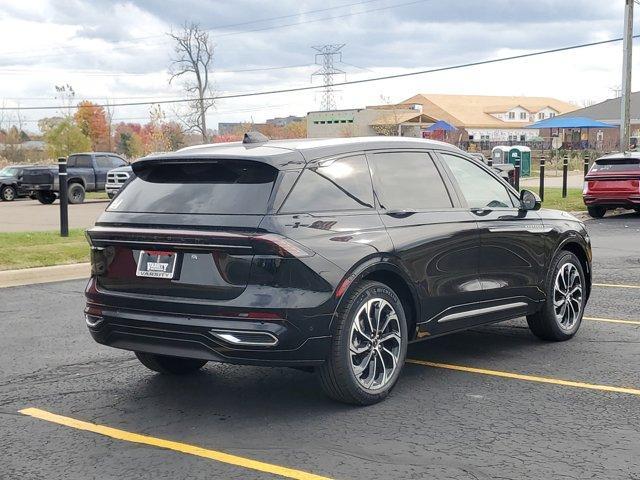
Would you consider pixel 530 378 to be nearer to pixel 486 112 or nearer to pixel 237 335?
pixel 237 335

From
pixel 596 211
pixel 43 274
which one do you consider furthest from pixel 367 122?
pixel 43 274

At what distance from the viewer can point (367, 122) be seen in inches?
3856

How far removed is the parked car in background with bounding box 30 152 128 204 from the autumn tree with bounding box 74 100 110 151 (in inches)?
2559

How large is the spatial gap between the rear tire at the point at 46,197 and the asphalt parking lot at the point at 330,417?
23477 mm

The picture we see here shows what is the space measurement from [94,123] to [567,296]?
95.2 m

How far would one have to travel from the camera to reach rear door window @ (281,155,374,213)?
5.27m

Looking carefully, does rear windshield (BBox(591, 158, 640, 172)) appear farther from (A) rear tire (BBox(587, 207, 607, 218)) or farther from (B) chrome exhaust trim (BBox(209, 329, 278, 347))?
(B) chrome exhaust trim (BBox(209, 329, 278, 347))

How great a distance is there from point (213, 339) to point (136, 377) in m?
1.56

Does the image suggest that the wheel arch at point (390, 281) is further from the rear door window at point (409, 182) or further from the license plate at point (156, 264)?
the license plate at point (156, 264)

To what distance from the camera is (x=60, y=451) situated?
4660mm

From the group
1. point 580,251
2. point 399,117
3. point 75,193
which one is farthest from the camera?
point 399,117

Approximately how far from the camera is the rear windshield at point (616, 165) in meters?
20.2

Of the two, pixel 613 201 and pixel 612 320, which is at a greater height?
pixel 613 201

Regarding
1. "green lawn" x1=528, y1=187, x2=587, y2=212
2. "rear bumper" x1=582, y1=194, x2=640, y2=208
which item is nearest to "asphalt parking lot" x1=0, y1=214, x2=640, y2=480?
"rear bumper" x1=582, y1=194, x2=640, y2=208
